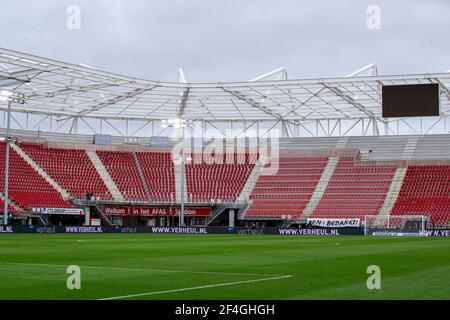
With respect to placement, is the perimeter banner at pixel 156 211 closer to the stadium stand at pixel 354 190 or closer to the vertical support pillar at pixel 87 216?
the vertical support pillar at pixel 87 216

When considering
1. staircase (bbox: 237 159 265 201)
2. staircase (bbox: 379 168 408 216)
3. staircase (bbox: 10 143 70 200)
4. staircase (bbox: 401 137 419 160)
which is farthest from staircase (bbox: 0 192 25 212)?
staircase (bbox: 401 137 419 160)

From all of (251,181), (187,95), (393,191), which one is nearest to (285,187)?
(251,181)

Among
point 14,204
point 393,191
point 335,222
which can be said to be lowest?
point 335,222

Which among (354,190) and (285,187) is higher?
(285,187)

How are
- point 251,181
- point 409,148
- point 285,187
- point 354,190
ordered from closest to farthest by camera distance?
point 354,190 < point 285,187 < point 409,148 < point 251,181

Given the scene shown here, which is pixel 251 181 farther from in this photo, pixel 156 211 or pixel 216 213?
pixel 156 211

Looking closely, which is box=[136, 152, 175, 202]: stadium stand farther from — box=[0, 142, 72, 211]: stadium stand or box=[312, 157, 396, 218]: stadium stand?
box=[312, 157, 396, 218]: stadium stand

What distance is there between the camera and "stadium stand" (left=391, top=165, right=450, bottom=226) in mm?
67125

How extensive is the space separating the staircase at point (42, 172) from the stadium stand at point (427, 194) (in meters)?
32.7

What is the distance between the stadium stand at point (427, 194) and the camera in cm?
6712

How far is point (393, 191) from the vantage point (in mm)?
72375

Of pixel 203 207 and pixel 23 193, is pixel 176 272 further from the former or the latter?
pixel 203 207

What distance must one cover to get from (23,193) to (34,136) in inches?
461

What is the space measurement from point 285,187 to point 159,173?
575 inches
